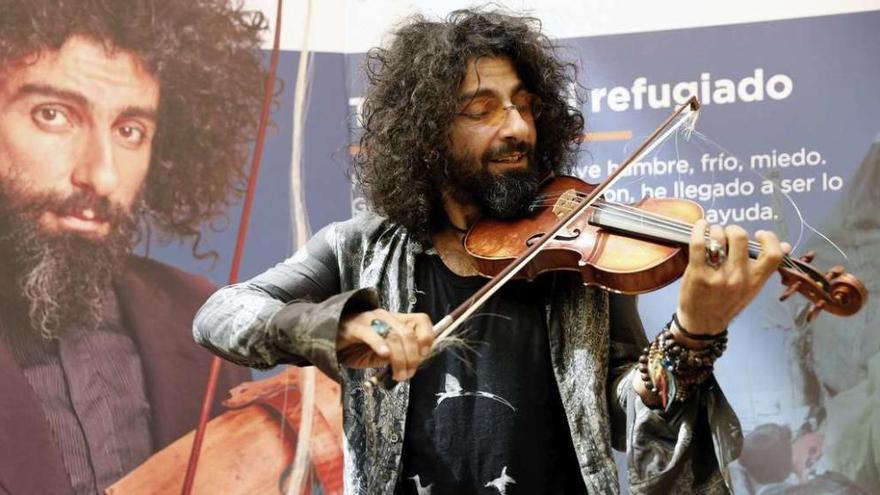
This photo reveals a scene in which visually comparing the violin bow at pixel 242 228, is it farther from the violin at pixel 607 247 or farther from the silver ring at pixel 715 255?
the silver ring at pixel 715 255

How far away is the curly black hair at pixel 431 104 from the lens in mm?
2109

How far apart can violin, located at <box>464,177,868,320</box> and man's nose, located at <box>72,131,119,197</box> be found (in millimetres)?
1293

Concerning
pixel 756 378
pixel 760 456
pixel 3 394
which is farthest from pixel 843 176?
pixel 3 394

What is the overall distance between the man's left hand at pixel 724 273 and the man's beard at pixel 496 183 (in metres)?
0.45

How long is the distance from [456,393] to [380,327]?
0.51 metres

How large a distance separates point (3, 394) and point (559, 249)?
1575mm

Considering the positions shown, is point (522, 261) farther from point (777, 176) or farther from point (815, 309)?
point (777, 176)

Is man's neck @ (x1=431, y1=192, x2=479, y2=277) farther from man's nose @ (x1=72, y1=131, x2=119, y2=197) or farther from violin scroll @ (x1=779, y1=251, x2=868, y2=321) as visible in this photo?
man's nose @ (x1=72, y1=131, x2=119, y2=197)

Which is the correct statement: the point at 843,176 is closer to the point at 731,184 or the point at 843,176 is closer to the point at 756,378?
the point at 731,184

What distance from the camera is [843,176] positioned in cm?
287

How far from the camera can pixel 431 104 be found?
212 cm

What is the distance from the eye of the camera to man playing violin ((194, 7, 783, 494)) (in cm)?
161

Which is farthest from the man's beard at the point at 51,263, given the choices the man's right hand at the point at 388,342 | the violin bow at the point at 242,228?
the man's right hand at the point at 388,342

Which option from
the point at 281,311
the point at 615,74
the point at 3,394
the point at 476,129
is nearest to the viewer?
the point at 281,311
